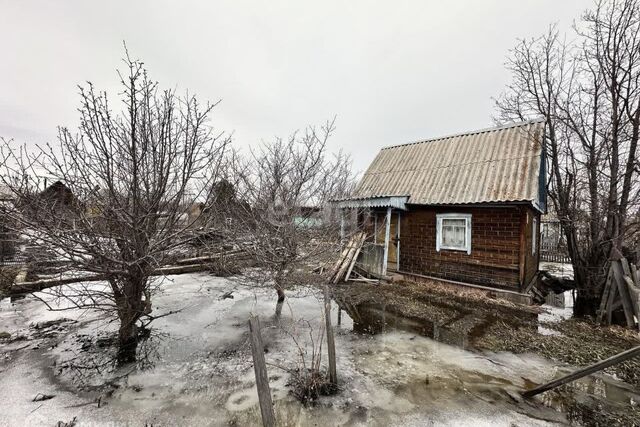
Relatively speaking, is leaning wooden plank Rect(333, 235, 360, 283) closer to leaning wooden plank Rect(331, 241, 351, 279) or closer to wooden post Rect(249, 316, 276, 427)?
leaning wooden plank Rect(331, 241, 351, 279)

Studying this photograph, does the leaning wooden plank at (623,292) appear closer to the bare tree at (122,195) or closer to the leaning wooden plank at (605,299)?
the leaning wooden plank at (605,299)

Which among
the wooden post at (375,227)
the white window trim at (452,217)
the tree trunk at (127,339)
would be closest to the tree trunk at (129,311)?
the tree trunk at (127,339)

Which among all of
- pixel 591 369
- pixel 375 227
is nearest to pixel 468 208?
pixel 375 227

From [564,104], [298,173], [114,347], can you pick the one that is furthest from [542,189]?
[114,347]

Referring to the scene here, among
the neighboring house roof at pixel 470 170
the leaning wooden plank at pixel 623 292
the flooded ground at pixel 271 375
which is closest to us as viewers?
the flooded ground at pixel 271 375

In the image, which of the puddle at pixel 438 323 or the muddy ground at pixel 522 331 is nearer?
the muddy ground at pixel 522 331

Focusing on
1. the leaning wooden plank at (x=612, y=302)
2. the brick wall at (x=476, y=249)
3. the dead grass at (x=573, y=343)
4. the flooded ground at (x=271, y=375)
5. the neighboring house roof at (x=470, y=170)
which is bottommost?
the flooded ground at (x=271, y=375)

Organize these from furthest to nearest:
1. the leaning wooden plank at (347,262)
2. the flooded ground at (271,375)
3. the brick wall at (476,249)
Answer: the leaning wooden plank at (347,262)
the brick wall at (476,249)
the flooded ground at (271,375)

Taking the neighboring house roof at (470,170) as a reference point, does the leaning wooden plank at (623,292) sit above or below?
below

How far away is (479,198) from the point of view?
8172mm

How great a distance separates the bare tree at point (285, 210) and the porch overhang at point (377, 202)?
21.9 inches

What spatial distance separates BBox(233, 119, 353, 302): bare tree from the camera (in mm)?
6605

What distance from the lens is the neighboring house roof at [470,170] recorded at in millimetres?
8047

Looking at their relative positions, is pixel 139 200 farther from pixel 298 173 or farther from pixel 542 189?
pixel 542 189
